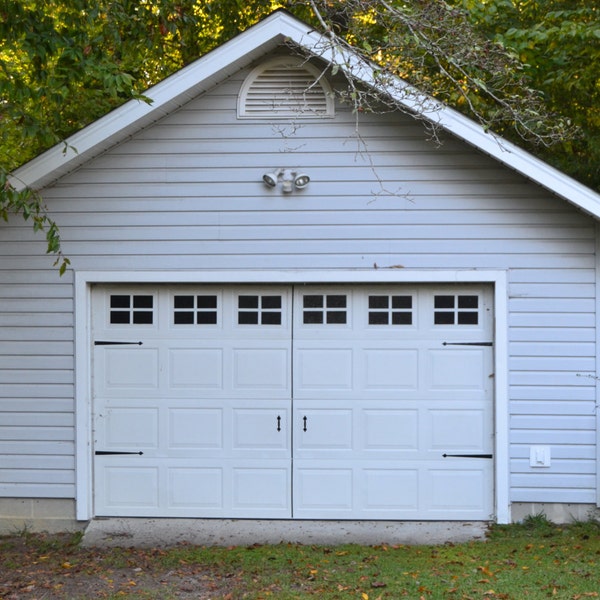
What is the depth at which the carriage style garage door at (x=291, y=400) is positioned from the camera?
9.45m

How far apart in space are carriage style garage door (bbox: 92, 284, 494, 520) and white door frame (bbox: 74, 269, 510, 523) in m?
0.15

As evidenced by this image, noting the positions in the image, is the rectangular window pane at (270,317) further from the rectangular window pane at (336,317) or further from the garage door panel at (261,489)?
the garage door panel at (261,489)

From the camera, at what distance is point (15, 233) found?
9.50m

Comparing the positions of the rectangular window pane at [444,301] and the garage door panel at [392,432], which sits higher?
the rectangular window pane at [444,301]

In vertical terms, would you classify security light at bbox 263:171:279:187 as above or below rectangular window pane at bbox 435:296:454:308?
above

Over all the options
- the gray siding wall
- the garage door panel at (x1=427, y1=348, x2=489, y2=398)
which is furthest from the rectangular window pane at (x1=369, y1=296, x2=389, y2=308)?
the garage door panel at (x1=427, y1=348, x2=489, y2=398)

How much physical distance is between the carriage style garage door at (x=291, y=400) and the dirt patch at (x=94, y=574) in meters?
0.88

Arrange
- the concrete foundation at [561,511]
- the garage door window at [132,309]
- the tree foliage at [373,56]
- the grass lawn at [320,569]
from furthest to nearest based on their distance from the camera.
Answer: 1. the garage door window at [132,309]
2. the concrete foundation at [561,511]
3. the tree foliage at [373,56]
4. the grass lawn at [320,569]

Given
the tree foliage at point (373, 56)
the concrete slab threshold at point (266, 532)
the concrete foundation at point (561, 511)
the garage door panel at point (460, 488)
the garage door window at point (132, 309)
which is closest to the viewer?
the tree foliage at point (373, 56)

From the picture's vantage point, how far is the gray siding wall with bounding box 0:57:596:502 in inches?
364

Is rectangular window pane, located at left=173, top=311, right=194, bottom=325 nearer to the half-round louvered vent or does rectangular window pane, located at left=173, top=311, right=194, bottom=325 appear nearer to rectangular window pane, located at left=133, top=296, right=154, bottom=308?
rectangular window pane, located at left=133, top=296, right=154, bottom=308

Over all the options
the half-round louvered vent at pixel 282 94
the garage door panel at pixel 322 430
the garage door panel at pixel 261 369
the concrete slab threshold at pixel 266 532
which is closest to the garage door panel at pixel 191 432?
the garage door panel at pixel 261 369

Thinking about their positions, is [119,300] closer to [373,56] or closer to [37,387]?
[37,387]

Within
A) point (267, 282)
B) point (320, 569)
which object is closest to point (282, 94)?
point (267, 282)
